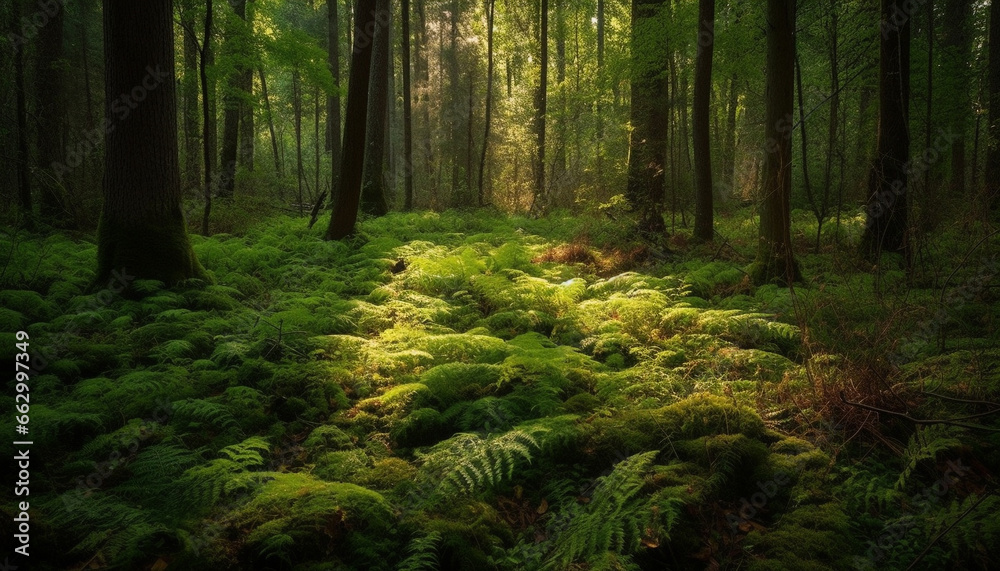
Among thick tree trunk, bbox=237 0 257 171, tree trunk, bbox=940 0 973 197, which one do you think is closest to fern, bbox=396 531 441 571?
tree trunk, bbox=940 0 973 197

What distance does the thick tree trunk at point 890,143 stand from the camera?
332 inches

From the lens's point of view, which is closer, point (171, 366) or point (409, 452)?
point (409, 452)

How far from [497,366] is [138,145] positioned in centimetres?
562

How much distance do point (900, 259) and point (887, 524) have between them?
7.43 metres

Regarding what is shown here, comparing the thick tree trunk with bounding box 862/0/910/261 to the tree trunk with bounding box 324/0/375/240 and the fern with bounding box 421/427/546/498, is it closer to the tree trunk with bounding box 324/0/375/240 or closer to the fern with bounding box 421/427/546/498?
the fern with bounding box 421/427/546/498

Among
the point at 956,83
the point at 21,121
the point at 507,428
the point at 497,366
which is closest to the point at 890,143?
the point at 956,83

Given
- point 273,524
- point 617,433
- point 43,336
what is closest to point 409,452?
point 273,524

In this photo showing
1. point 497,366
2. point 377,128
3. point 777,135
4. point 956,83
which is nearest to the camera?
point 497,366

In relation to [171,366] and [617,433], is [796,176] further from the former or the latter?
[171,366]

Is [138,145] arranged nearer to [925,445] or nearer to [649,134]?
[925,445]

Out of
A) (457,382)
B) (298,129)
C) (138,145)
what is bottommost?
(457,382)

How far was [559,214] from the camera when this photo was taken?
60.2 feet

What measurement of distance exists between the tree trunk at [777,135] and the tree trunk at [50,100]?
1414 centimetres

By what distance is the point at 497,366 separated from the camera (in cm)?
476
